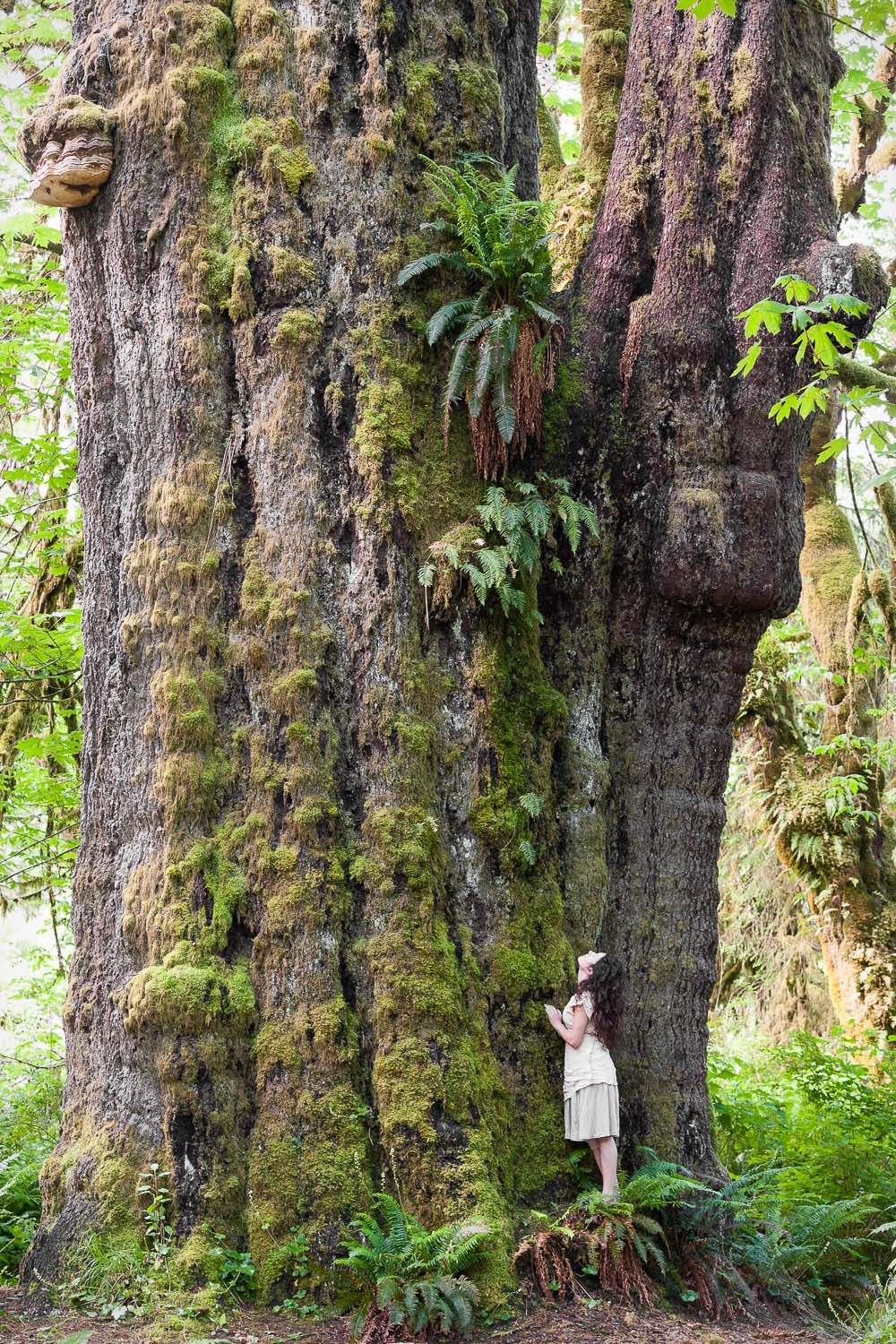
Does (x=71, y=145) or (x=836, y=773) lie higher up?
(x=71, y=145)

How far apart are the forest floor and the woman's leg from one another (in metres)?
0.50

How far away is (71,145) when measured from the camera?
19.8 ft

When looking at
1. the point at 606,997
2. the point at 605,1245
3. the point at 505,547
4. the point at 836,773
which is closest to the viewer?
the point at 605,1245

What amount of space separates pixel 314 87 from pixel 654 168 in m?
1.98

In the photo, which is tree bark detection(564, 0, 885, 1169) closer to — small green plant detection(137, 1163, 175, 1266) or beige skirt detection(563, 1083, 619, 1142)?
beige skirt detection(563, 1083, 619, 1142)

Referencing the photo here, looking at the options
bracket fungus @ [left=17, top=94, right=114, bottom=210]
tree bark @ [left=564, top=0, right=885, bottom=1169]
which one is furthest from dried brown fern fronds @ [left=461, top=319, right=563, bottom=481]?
bracket fungus @ [left=17, top=94, right=114, bottom=210]

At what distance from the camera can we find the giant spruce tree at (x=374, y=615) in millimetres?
5082

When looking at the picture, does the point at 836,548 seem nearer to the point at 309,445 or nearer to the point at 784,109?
the point at 784,109

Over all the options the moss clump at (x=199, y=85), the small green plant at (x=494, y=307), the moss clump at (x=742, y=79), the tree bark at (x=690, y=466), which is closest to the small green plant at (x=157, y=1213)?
the tree bark at (x=690, y=466)

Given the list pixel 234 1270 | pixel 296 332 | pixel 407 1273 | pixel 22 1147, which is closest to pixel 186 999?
pixel 234 1270

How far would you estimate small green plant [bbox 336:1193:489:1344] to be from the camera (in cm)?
446

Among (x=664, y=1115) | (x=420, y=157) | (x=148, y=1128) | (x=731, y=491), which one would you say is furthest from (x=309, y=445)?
(x=664, y=1115)

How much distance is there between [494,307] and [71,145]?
8.08ft

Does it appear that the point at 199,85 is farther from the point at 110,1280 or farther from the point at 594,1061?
the point at 110,1280
